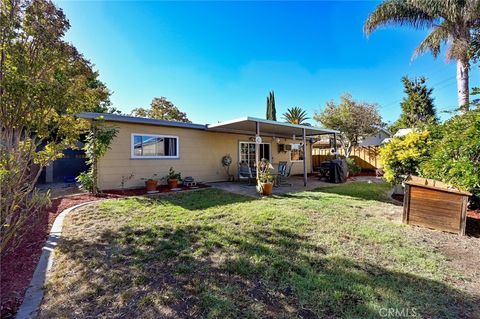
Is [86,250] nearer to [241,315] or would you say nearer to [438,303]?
[241,315]

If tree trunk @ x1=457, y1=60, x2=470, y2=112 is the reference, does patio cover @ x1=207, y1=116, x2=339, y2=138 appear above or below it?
below

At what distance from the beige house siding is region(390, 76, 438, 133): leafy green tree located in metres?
10.2

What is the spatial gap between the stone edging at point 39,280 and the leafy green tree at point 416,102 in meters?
17.3

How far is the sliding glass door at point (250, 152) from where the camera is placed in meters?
11.5

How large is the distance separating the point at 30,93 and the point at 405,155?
270 inches

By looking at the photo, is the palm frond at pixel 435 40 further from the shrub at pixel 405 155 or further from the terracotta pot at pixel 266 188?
the terracotta pot at pixel 266 188

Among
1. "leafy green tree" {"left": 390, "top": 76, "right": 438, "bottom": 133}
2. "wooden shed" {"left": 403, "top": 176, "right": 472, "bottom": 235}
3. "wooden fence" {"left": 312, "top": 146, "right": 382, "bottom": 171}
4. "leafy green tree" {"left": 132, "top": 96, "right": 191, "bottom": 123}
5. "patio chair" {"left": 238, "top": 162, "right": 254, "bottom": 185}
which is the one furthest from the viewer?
"leafy green tree" {"left": 132, "top": 96, "right": 191, "bottom": 123}

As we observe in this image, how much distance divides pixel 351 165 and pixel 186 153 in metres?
9.19

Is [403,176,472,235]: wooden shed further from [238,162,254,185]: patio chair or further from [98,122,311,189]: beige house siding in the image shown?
[98,122,311,189]: beige house siding

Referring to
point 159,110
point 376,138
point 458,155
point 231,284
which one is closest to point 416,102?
point 376,138

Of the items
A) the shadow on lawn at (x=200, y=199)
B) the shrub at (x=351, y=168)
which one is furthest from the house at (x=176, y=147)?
the shrub at (x=351, y=168)

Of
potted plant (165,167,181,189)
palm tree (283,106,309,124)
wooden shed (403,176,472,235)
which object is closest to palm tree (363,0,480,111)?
wooden shed (403,176,472,235)

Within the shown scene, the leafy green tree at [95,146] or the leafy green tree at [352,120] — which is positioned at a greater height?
the leafy green tree at [352,120]

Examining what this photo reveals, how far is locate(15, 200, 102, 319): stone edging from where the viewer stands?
6.55ft
